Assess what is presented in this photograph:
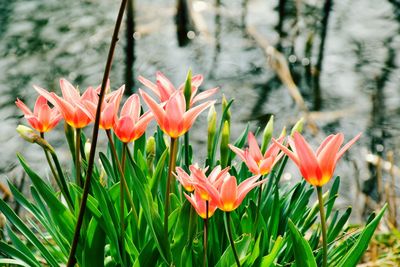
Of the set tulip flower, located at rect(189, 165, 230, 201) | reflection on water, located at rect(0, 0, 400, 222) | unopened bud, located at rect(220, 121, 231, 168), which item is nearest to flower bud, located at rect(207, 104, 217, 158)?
unopened bud, located at rect(220, 121, 231, 168)

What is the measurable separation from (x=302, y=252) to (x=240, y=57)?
1.63 m

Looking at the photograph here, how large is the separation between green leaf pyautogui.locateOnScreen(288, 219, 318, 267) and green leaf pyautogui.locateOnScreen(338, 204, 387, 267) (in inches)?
2.1

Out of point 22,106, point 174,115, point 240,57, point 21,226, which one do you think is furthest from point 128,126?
point 240,57

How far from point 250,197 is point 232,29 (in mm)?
1557

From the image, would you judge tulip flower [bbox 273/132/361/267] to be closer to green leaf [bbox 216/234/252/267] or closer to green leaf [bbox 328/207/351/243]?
green leaf [bbox 216/234/252/267]

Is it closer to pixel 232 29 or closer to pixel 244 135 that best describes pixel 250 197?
pixel 244 135

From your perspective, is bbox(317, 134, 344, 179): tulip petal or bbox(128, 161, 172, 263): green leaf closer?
bbox(317, 134, 344, 179): tulip petal

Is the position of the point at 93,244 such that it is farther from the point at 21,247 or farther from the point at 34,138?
the point at 34,138

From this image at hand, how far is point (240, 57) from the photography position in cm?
245

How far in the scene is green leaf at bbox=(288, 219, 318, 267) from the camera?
85 centimetres

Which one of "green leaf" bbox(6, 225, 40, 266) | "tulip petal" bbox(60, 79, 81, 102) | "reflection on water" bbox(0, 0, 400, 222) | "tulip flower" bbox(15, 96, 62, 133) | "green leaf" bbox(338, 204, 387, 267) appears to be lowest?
"reflection on water" bbox(0, 0, 400, 222)

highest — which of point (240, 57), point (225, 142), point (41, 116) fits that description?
point (41, 116)

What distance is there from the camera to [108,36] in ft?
8.24

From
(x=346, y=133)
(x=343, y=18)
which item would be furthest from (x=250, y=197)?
(x=343, y=18)
